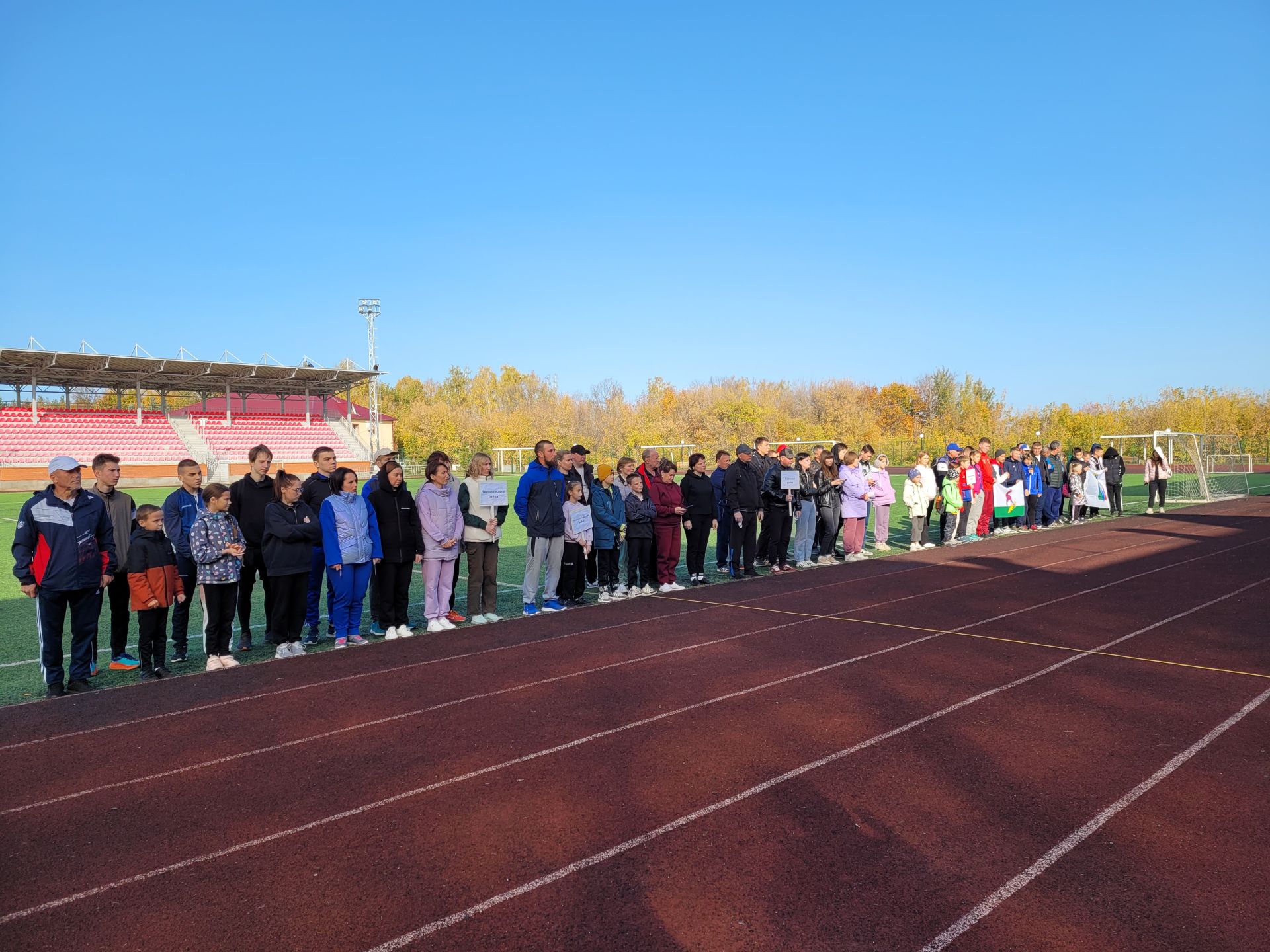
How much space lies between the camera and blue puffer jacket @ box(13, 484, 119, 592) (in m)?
6.67

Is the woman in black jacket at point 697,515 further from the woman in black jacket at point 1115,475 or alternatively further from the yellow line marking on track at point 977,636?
the woman in black jacket at point 1115,475

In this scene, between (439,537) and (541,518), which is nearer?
(439,537)

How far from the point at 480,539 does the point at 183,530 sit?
296 centimetres

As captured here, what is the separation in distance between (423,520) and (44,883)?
5.44 m

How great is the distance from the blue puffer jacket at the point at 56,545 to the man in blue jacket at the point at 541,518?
13.9ft

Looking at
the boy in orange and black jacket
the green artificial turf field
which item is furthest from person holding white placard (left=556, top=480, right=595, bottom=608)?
the boy in orange and black jacket

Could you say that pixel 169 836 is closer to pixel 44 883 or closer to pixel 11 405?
pixel 44 883

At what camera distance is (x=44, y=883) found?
3.84 metres

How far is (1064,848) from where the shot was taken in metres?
3.95

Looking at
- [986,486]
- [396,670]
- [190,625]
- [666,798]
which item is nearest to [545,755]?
[666,798]

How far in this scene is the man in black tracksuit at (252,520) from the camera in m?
8.37

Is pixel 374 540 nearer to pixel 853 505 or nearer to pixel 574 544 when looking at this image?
pixel 574 544

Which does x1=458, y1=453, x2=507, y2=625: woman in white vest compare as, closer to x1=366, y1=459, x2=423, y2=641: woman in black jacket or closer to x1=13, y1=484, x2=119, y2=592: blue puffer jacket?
x1=366, y1=459, x2=423, y2=641: woman in black jacket

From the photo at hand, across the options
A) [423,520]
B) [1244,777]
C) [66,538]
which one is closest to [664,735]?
[1244,777]
